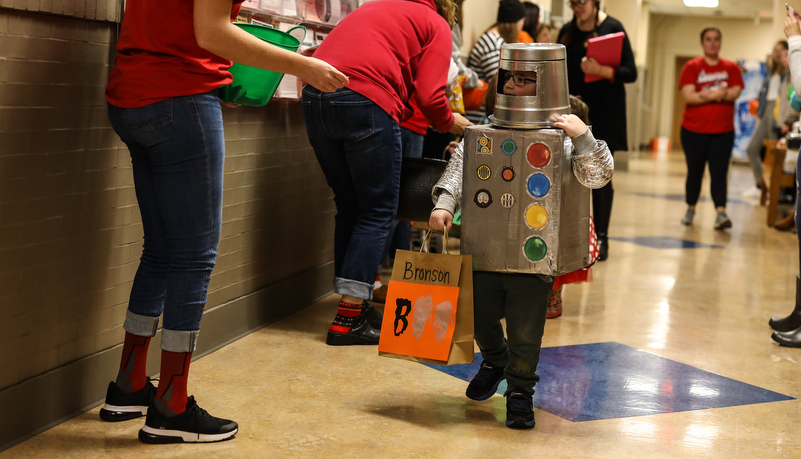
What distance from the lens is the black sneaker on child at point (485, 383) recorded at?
2332 mm

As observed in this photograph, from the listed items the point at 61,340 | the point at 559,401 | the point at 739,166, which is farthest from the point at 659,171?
the point at 61,340

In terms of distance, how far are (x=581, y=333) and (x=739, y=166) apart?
12.8 metres

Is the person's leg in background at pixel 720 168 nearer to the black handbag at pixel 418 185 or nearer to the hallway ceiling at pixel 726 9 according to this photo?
the black handbag at pixel 418 185

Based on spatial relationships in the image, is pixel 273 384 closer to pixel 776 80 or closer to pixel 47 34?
pixel 47 34

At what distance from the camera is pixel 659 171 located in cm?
1224

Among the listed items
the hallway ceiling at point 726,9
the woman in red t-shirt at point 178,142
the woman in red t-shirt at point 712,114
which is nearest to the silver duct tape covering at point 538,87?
the woman in red t-shirt at point 178,142

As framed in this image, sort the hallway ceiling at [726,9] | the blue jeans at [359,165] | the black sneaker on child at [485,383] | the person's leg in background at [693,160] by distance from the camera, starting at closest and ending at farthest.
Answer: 1. the black sneaker on child at [485,383]
2. the blue jeans at [359,165]
3. the person's leg in background at [693,160]
4. the hallway ceiling at [726,9]

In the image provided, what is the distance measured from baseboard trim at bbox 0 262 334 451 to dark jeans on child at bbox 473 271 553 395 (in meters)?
1.05

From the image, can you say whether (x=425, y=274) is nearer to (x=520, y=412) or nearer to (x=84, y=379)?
(x=520, y=412)

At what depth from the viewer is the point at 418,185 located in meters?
3.00

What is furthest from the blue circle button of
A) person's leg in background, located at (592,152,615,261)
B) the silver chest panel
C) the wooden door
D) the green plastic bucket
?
the wooden door

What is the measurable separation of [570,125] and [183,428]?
130 cm

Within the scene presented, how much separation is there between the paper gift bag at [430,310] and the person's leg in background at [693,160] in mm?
4855

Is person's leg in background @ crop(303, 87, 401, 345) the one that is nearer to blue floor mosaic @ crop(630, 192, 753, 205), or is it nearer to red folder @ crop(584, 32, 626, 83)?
red folder @ crop(584, 32, 626, 83)
